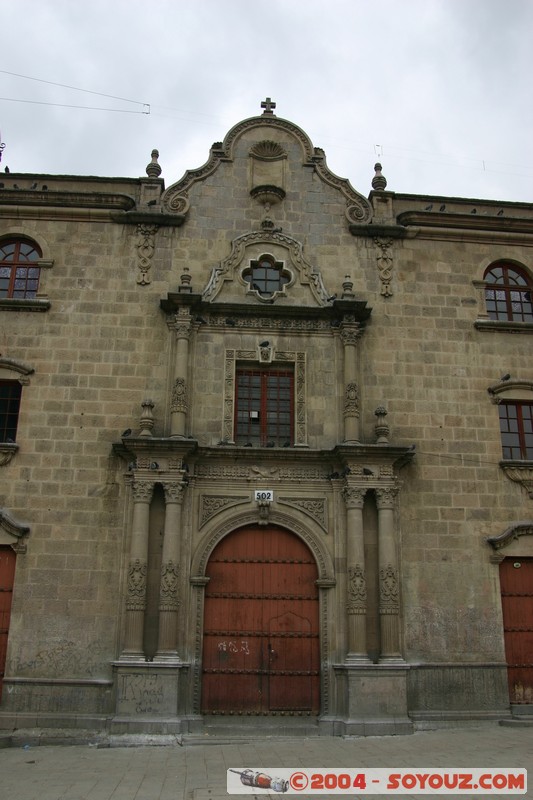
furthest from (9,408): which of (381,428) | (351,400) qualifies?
(381,428)

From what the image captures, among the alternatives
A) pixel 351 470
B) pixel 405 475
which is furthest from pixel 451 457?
pixel 351 470

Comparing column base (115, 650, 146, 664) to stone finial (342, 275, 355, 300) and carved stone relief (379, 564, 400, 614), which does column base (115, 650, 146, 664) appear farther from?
stone finial (342, 275, 355, 300)

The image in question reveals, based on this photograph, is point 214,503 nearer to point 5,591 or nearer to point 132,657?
point 132,657

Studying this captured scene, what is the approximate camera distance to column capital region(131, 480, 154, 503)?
15188 mm

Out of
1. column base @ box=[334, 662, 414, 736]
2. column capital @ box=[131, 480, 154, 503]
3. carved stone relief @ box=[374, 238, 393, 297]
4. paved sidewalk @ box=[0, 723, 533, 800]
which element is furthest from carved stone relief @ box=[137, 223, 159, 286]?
paved sidewalk @ box=[0, 723, 533, 800]

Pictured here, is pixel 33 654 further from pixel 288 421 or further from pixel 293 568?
pixel 288 421

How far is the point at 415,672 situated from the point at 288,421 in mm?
5998

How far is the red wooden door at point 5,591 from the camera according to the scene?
1466cm

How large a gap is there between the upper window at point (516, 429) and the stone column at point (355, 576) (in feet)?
12.8

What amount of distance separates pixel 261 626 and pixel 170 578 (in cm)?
220

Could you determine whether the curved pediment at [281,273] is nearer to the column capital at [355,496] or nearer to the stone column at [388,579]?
the column capital at [355,496]

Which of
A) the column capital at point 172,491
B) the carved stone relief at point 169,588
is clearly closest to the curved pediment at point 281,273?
the column capital at point 172,491

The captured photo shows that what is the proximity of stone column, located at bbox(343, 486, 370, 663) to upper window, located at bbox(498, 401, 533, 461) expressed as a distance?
3912mm

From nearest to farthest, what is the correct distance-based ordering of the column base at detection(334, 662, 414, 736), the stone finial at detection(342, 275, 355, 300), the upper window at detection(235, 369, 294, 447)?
the column base at detection(334, 662, 414, 736) → the upper window at detection(235, 369, 294, 447) → the stone finial at detection(342, 275, 355, 300)
